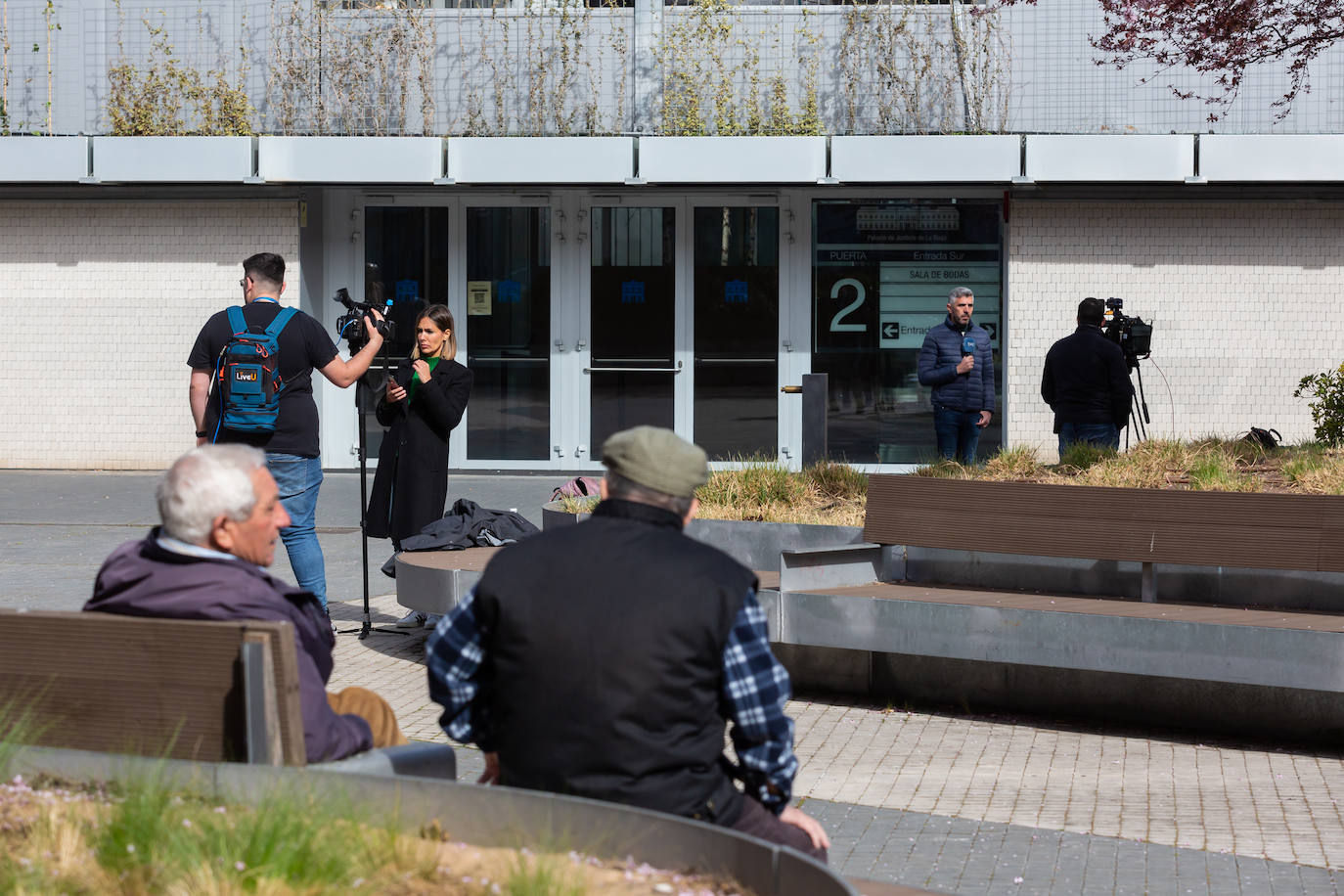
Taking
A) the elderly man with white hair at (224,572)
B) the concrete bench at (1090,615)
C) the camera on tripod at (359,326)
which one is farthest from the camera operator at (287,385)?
the elderly man with white hair at (224,572)

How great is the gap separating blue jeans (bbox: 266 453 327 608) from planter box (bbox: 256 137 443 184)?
843cm

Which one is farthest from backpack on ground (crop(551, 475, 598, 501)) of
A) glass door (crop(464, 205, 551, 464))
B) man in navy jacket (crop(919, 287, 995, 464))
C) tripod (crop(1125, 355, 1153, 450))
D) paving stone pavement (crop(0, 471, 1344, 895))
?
glass door (crop(464, 205, 551, 464))

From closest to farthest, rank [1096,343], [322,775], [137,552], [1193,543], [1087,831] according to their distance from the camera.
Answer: [322,775] → [137,552] → [1087,831] → [1193,543] → [1096,343]

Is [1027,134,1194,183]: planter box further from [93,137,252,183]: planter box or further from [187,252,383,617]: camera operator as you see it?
[187,252,383,617]: camera operator

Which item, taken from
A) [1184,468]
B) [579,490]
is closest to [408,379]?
[579,490]

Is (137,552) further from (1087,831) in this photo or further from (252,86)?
(252,86)

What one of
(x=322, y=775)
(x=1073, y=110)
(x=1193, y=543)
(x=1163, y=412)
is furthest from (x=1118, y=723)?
(x=1073, y=110)

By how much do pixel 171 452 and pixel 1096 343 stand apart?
10512 millimetres

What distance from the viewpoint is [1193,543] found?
6.83 m

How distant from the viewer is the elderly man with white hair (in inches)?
144

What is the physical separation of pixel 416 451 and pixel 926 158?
855cm

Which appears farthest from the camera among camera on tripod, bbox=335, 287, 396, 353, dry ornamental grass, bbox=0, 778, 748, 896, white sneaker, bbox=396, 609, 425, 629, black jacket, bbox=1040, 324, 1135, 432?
black jacket, bbox=1040, 324, 1135, 432

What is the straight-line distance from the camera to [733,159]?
15.9m

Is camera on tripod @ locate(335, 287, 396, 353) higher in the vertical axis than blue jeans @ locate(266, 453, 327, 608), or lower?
higher
